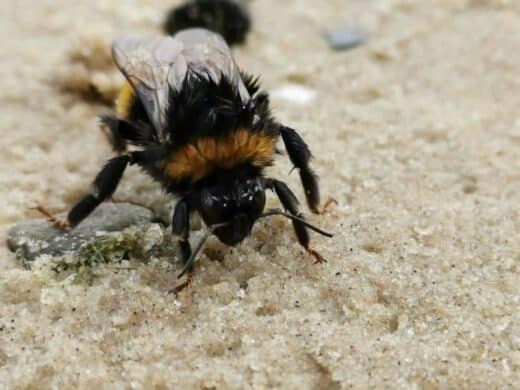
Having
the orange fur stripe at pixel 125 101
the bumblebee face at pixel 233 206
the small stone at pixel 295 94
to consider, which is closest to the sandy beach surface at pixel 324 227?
the small stone at pixel 295 94

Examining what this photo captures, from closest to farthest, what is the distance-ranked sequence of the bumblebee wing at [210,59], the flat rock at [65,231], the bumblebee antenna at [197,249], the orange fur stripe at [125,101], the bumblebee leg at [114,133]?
the bumblebee antenna at [197,249], the bumblebee wing at [210,59], the flat rock at [65,231], the orange fur stripe at [125,101], the bumblebee leg at [114,133]

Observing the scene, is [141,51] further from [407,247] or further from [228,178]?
[407,247]

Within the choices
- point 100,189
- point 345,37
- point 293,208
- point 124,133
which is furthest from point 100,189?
point 345,37

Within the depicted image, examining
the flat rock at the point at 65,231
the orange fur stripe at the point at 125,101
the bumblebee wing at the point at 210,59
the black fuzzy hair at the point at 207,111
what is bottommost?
the flat rock at the point at 65,231

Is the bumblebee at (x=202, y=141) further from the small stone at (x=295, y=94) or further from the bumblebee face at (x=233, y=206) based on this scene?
the small stone at (x=295, y=94)

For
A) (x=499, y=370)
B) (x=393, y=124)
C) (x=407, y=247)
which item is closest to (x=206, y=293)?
(x=407, y=247)

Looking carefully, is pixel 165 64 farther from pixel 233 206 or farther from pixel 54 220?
pixel 54 220

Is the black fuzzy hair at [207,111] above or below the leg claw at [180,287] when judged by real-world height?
above
